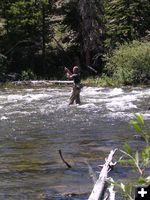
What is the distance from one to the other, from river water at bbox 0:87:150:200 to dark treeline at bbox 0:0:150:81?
13007mm

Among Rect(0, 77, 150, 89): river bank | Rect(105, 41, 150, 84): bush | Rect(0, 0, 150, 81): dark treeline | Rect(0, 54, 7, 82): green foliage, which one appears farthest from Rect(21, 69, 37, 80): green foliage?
Rect(105, 41, 150, 84): bush

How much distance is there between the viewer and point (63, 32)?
47.5 metres

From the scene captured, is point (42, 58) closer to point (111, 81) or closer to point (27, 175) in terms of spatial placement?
point (111, 81)

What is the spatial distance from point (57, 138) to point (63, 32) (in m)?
32.8

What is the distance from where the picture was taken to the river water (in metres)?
9.71

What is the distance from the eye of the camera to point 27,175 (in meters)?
10.4

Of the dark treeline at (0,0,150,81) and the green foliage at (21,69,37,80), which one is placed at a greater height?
the dark treeline at (0,0,150,81)

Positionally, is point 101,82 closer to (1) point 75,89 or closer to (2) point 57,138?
(1) point 75,89

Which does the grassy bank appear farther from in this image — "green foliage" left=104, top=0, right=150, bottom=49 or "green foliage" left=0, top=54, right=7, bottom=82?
"green foliage" left=0, top=54, right=7, bottom=82

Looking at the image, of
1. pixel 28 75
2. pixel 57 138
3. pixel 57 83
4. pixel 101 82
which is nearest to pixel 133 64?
pixel 101 82

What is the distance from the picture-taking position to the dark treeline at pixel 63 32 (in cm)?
4122

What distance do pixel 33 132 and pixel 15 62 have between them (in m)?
28.8

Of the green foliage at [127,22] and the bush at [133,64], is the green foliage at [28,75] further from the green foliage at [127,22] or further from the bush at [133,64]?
the bush at [133,64]

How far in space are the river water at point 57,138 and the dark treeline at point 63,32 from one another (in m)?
13.0
